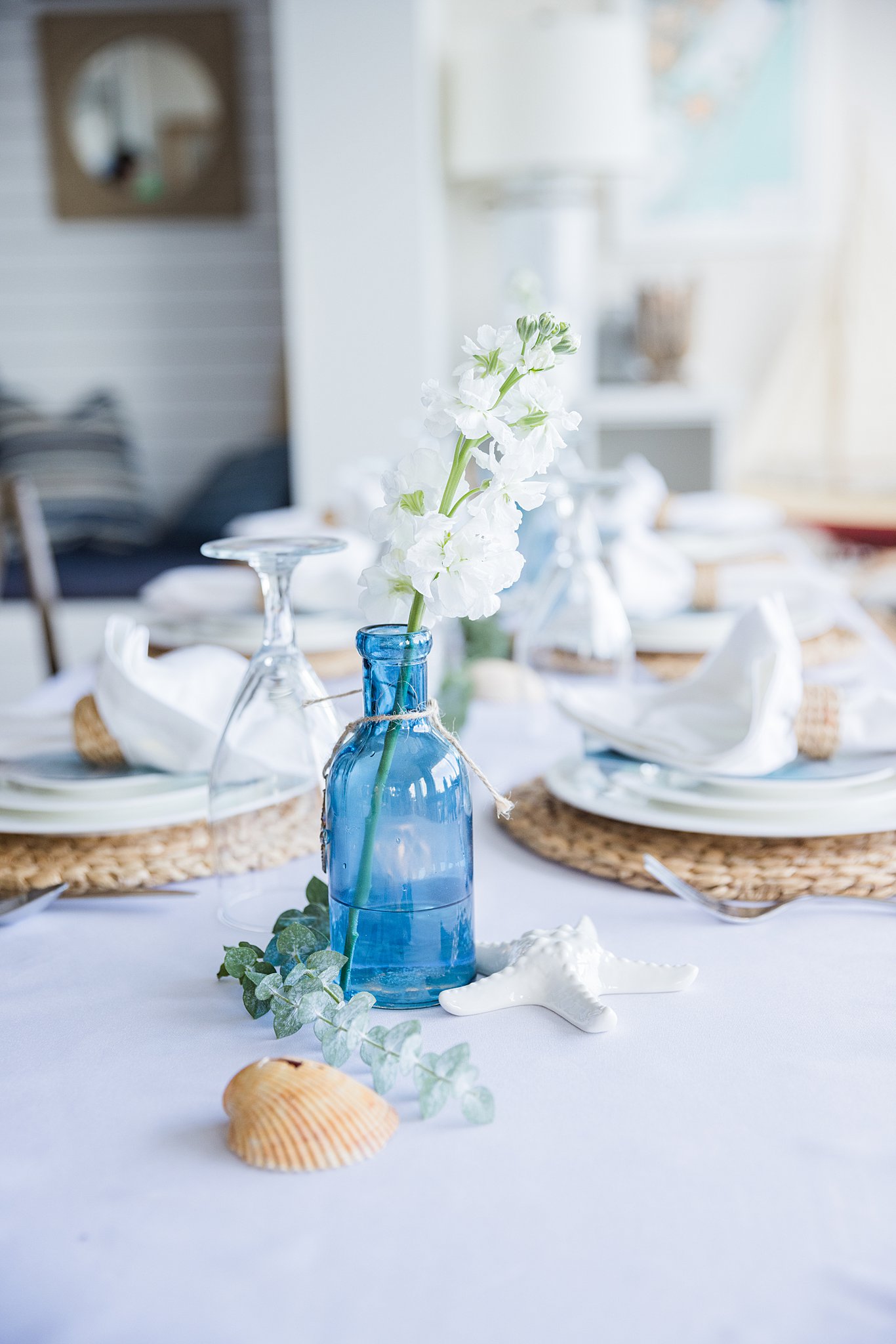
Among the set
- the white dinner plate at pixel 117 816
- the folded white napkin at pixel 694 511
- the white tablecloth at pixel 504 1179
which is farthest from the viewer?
the folded white napkin at pixel 694 511

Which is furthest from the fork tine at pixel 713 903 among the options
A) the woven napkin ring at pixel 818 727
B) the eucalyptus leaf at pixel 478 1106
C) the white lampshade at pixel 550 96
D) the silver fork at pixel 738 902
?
the white lampshade at pixel 550 96

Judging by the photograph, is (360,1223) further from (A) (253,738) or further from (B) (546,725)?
(B) (546,725)

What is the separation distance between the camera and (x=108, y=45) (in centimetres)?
366

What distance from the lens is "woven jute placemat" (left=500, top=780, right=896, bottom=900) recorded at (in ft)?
2.43

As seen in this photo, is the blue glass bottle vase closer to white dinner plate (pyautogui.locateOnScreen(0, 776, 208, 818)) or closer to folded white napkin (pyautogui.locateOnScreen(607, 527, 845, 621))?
white dinner plate (pyautogui.locateOnScreen(0, 776, 208, 818))

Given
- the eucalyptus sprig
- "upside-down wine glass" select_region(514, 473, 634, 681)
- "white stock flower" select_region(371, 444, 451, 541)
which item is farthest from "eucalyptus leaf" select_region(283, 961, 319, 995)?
"upside-down wine glass" select_region(514, 473, 634, 681)

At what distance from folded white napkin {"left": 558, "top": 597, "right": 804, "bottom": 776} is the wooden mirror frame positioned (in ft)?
10.7

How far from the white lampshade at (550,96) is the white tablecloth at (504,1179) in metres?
2.91

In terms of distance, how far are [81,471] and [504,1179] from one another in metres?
3.47

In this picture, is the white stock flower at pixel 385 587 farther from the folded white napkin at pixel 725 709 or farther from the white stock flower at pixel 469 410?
the folded white napkin at pixel 725 709

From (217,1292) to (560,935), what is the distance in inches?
10.3

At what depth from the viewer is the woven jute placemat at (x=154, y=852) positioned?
0.80m

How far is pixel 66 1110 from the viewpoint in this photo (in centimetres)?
54

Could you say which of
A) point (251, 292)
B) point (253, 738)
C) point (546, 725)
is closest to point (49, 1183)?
point (253, 738)
